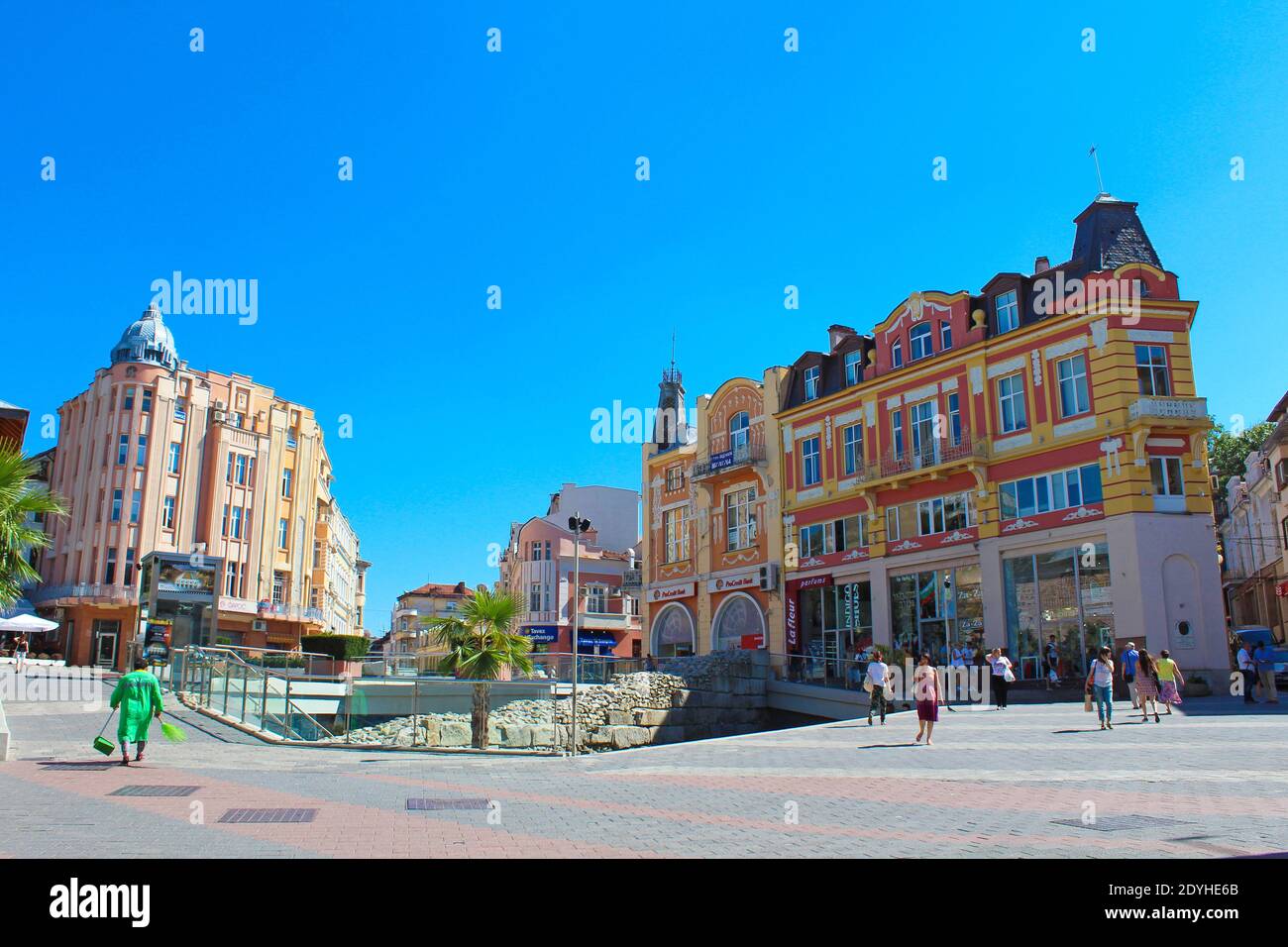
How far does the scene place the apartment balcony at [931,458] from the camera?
36.0 metres

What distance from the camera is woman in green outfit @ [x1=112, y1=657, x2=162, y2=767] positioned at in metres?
14.6

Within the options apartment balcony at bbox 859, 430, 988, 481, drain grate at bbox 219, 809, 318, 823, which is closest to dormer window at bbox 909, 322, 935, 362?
apartment balcony at bbox 859, 430, 988, 481

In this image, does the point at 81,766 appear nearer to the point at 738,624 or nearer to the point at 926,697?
the point at 926,697

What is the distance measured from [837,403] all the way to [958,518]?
8310 millimetres

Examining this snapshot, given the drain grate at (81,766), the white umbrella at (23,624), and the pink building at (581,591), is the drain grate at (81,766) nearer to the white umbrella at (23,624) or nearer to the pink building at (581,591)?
the white umbrella at (23,624)

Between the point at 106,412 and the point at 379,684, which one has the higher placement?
the point at 106,412

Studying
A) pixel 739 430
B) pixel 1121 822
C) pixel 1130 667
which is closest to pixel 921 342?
pixel 739 430

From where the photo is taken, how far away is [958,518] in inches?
1453

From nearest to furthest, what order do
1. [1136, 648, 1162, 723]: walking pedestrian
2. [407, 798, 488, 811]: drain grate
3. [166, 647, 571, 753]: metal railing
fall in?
[407, 798, 488, 811]: drain grate < [166, 647, 571, 753]: metal railing < [1136, 648, 1162, 723]: walking pedestrian


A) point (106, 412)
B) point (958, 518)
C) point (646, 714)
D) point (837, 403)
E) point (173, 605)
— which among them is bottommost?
point (646, 714)

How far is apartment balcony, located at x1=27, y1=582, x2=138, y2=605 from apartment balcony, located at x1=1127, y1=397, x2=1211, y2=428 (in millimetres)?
51716

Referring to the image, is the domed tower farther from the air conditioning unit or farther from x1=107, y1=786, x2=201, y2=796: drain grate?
x1=107, y1=786, x2=201, y2=796: drain grate
